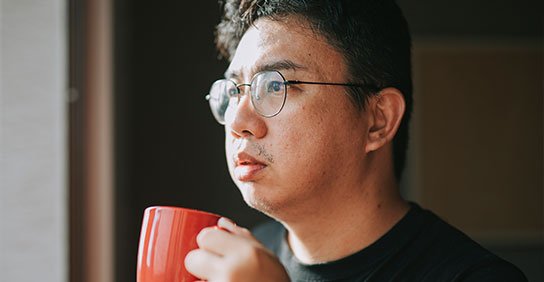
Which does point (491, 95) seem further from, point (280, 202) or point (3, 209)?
point (3, 209)

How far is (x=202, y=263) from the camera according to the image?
0.90m

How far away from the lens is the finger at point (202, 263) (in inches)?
35.1

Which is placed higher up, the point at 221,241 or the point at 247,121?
the point at 247,121

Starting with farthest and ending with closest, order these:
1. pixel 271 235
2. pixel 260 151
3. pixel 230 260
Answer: pixel 271 235
pixel 260 151
pixel 230 260

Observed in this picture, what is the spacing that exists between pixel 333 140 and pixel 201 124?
2.07 meters

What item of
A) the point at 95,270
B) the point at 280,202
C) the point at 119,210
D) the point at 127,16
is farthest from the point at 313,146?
the point at 127,16

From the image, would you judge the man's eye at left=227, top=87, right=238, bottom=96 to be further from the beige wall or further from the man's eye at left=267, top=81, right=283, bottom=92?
the beige wall

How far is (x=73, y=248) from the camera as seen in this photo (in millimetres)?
1453

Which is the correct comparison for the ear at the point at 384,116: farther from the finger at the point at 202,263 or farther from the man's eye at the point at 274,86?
the finger at the point at 202,263

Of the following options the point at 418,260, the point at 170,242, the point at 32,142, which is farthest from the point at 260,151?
the point at 32,142

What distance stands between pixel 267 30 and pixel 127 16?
1572 mm

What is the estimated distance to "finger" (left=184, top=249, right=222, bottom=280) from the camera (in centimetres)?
89

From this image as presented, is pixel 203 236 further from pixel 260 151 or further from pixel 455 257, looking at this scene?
pixel 455 257

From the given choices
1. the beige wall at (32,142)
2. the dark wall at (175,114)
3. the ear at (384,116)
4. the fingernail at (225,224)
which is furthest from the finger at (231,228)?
the dark wall at (175,114)
